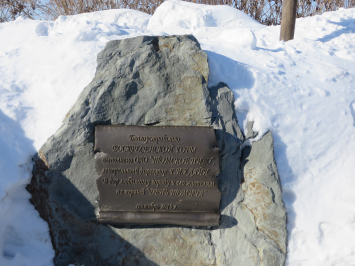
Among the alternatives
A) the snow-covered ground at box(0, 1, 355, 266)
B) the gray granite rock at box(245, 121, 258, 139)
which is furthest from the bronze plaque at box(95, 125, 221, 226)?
the snow-covered ground at box(0, 1, 355, 266)

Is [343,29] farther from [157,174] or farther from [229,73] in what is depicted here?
[157,174]

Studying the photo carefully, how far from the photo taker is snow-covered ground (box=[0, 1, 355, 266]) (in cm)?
229

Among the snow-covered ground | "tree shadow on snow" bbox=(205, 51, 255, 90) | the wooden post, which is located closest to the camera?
the snow-covered ground

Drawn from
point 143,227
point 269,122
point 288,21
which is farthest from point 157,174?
point 288,21

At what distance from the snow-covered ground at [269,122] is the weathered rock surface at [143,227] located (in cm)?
15

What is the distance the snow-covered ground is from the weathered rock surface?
153 mm

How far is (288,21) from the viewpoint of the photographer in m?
4.23

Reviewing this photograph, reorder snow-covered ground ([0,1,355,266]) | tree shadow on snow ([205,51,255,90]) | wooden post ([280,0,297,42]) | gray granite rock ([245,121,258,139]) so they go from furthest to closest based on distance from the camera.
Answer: wooden post ([280,0,297,42]), tree shadow on snow ([205,51,255,90]), gray granite rock ([245,121,258,139]), snow-covered ground ([0,1,355,266])

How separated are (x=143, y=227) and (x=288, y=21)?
11.9 ft

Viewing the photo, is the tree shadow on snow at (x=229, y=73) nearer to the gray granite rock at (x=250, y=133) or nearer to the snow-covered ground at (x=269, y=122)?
the snow-covered ground at (x=269, y=122)

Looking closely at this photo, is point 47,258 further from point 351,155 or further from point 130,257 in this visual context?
point 351,155

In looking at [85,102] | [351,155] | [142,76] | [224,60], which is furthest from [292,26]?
[85,102]

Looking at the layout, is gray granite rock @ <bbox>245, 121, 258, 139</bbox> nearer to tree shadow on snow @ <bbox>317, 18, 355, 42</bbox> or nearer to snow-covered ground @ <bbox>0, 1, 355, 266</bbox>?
snow-covered ground @ <bbox>0, 1, 355, 266</bbox>

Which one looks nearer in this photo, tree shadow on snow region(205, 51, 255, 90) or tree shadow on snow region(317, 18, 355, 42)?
tree shadow on snow region(205, 51, 255, 90)
